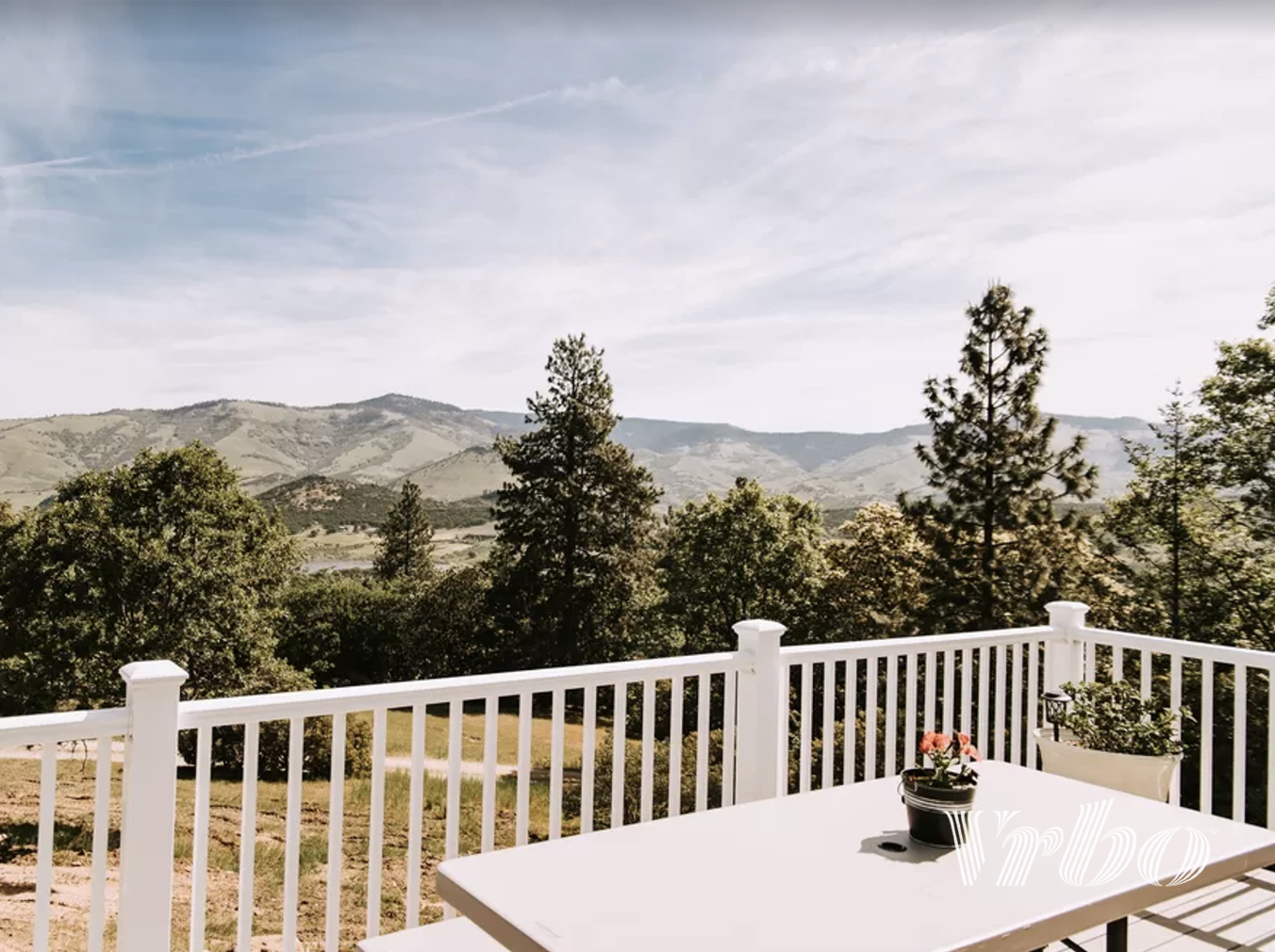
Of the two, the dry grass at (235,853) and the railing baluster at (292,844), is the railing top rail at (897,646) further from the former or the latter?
the dry grass at (235,853)

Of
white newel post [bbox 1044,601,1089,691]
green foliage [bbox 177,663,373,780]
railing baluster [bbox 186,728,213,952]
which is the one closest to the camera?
railing baluster [bbox 186,728,213,952]

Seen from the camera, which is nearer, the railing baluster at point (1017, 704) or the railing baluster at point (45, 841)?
the railing baluster at point (45, 841)

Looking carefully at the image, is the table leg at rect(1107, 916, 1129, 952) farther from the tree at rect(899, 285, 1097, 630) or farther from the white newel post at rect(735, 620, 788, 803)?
the tree at rect(899, 285, 1097, 630)

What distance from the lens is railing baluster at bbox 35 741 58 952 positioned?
1689 millimetres

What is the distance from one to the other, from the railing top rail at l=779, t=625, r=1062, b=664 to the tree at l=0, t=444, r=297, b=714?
16.9 metres

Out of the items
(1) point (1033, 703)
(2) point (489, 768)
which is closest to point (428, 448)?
(1) point (1033, 703)

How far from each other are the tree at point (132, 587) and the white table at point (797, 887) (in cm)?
1763

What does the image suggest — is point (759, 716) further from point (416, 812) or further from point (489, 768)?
point (416, 812)

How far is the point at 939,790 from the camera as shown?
1.87m

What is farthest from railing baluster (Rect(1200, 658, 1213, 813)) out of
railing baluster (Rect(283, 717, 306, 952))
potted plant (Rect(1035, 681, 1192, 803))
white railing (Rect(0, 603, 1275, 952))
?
railing baluster (Rect(283, 717, 306, 952))

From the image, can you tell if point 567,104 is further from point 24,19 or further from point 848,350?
point 848,350

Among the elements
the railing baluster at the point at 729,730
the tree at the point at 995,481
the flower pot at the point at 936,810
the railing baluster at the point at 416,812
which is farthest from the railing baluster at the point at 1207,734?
the tree at the point at 995,481

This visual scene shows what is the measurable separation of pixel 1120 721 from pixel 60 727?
2970mm

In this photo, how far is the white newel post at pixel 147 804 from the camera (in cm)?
183
